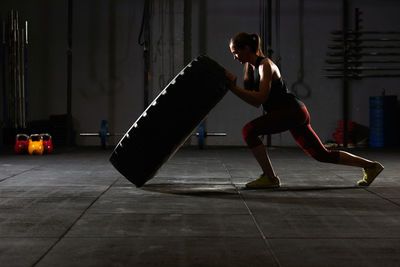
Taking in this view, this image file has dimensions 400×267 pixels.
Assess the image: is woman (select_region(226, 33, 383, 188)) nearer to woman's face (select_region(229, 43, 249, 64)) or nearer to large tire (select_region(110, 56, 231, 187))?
woman's face (select_region(229, 43, 249, 64))

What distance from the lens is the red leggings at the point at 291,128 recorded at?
3.84m

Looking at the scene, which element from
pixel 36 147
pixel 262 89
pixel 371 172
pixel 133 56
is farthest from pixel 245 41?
pixel 133 56

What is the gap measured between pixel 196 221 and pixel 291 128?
1495 mm

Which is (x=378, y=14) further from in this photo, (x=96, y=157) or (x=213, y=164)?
(x=96, y=157)

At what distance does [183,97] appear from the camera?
3.71 metres

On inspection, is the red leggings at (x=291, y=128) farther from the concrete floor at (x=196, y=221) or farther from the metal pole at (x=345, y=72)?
the metal pole at (x=345, y=72)

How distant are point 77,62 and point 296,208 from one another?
746 cm

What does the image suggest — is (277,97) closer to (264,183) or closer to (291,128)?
(291,128)

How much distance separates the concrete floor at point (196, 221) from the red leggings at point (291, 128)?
0.99 ft

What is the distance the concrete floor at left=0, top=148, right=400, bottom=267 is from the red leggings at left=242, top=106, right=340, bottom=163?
0.99ft

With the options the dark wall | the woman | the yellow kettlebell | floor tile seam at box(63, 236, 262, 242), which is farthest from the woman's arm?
the dark wall

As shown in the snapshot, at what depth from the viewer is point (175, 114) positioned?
12.1 feet

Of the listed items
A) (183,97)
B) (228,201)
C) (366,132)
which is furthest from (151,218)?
(366,132)

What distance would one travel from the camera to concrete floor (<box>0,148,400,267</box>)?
2.02 metres
